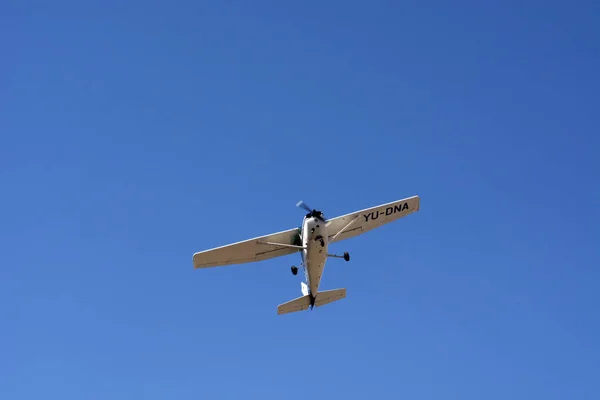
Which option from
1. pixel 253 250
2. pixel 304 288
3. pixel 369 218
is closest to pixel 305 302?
pixel 304 288

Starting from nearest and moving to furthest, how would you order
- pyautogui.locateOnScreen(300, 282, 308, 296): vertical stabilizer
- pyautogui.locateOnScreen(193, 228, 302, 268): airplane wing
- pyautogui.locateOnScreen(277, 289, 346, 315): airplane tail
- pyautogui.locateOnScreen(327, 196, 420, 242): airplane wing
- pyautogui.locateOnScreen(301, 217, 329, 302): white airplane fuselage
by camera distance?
pyautogui.locateOnScreen(301, 217, 329, 302): white airplane fuselage → pyautogui.locateOnScreen(193, 228, 302, 268): airplane wing → pyautogui.locateOnScreen(327, 196, 420, 242): airplane wing → pyautogui.locateOnScreen(277, 289, 346, 315): airplane tail → pyautogui.locateOnScreen(300, 282, 308, 296): vertical stabilizer

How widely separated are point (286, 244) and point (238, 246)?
246cm

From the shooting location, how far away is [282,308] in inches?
1624

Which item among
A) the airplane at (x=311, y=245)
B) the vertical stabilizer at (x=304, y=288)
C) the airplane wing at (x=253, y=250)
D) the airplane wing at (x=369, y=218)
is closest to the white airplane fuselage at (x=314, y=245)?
the airplane at (x=311, y=245)

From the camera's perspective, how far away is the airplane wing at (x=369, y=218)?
135ft

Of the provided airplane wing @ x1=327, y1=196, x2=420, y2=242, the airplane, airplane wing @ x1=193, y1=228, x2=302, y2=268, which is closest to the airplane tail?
the airplane

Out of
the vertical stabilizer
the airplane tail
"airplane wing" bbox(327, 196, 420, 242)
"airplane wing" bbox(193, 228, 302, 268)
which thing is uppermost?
"airplane wing" bbox(327, 196, 420, 242)

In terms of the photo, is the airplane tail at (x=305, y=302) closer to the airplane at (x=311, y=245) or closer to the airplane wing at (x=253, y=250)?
the airplane at (x=311, y=245)

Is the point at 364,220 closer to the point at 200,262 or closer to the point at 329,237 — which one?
the point at 329,237

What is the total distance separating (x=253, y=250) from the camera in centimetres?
3981

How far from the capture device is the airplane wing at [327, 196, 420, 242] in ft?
135

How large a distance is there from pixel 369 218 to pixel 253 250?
21.0 ft

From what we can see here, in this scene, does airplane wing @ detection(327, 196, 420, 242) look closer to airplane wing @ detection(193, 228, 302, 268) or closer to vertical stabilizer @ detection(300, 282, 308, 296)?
airplane wing @ detection(193, 228, 302, 268)

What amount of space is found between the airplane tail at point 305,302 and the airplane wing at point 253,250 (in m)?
2.67
